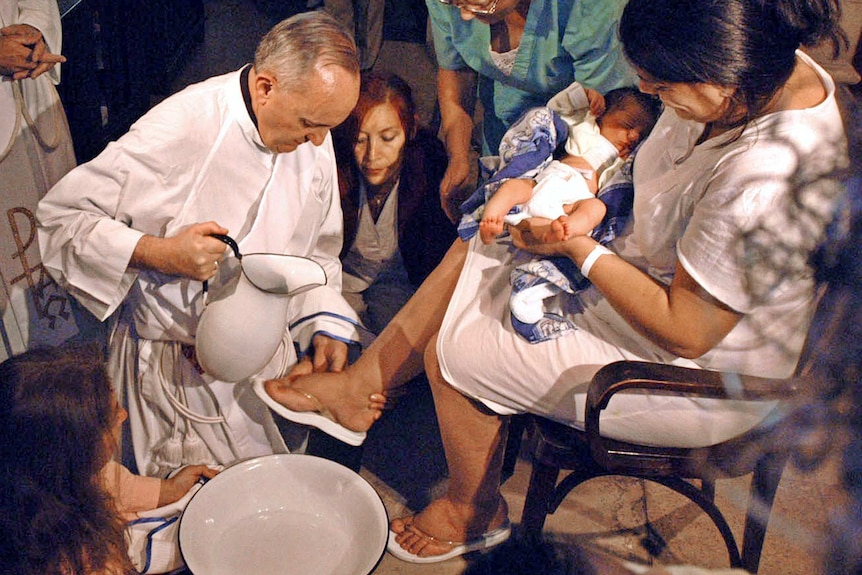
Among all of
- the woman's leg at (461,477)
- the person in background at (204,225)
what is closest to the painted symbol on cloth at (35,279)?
the person in background at (204,225)

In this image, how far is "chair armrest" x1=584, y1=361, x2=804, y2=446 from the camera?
4.67ft

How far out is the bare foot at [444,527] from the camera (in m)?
1.92

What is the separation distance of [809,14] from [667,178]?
1.26 feet

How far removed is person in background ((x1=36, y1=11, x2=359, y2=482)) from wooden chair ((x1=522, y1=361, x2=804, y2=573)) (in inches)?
23.3

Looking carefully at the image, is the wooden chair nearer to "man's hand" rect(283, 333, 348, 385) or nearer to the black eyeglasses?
"man's hand" rect(283, 333, 348, 385)

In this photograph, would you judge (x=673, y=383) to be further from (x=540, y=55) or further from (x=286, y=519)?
(x=540, y=55)

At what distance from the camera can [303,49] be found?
156 centimetres

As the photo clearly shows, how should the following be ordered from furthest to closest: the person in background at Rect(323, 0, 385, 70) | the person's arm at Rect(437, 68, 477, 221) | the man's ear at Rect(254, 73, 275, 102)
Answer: the person in background at Rect(323, 0, 385, 70) → the person's arm at Rect(437, 68, 477, 221) → the man's ear at Rect(254, 73, 275, 102)

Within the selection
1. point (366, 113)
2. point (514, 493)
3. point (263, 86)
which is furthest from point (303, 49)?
point (514, 493)

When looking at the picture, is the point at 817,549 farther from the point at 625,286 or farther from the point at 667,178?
the point at 667,178

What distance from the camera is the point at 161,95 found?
2.38 meters

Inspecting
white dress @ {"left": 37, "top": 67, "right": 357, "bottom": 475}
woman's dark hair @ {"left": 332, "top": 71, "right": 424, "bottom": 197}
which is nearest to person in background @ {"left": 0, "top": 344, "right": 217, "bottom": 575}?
white dress @ {"left": 37, "top": 67, "right": 357, "bottom": 475}

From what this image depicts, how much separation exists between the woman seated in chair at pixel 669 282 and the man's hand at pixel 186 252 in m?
0.45

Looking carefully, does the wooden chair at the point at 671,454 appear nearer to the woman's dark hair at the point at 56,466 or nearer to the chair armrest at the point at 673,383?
the chair armrest at the point at 673,383
